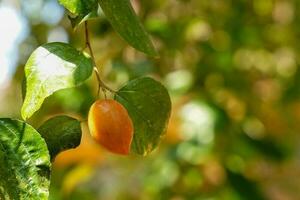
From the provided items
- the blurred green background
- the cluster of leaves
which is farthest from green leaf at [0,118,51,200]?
the blurred green background

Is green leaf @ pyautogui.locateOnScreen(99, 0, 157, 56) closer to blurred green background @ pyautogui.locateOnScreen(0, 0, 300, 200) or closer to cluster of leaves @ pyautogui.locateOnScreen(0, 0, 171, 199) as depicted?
cluster of leaves @ pyautogui.locateOnScreen(0, 0, 171, 199)

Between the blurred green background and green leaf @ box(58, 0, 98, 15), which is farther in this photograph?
the blurred green background

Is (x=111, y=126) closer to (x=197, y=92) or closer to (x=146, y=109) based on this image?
(x=146, y=109)

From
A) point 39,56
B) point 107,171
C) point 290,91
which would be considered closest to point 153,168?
point 290,91

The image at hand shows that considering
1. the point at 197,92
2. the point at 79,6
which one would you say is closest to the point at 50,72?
the point at 79,6

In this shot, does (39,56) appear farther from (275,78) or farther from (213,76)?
(275,78)

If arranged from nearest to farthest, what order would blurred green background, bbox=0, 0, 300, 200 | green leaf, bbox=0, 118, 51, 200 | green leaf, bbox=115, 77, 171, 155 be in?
1. green leaf, bbox=0, 118, 51, 200
2. green leaf, bbox=115, 77, 171, 155
3. blurred green background, bbox=0, 0, 300, 200

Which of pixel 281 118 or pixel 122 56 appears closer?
pixel 122 56
